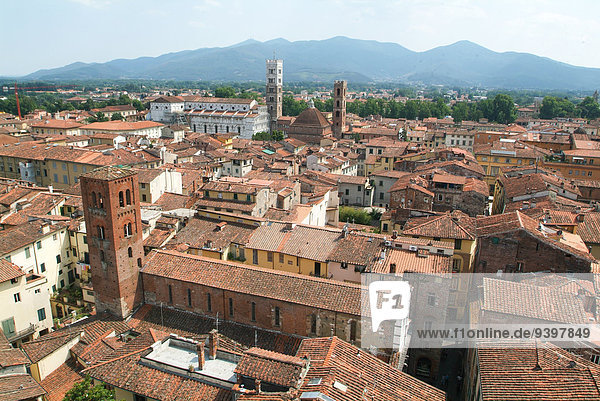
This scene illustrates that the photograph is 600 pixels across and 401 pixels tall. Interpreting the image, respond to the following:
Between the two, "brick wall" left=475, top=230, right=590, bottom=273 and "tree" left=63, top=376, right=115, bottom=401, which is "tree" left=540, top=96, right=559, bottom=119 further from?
"tree" left=63, top=376, right=115, bottom=401

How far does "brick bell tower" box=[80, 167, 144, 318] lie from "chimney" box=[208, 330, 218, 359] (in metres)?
7.98

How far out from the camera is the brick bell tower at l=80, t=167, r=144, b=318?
2498cm

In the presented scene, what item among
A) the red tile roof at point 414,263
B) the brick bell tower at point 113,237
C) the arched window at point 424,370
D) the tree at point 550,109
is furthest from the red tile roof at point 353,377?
the tree at point 550,109

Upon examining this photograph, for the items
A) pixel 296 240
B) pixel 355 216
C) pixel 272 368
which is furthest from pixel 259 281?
pixel 355 216

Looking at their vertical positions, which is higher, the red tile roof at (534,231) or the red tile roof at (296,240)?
the red tile roof at (534,231)

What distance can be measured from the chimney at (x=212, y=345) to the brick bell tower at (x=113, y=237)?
798 cm

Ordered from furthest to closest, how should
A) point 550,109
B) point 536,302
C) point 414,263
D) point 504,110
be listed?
1. point 550,109
2. point 504,110
3. point 414,263
4. point 536,302

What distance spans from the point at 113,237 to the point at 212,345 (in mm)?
9487

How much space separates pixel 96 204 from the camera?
25.4 meters

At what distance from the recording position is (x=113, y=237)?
2497 centimetres

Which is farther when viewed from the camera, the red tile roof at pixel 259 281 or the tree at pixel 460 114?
the tree at pixel 460 114

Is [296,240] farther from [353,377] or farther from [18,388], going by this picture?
[18,388]

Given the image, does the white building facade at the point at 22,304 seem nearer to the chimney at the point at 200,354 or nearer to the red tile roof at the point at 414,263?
the chimney at the point at 200,354

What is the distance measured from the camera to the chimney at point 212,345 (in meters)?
Result: 20.2
